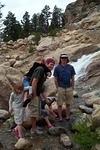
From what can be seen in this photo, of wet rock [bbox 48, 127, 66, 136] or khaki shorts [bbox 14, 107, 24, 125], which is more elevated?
khaki shorts [bbox 14, 107, 24, 125]

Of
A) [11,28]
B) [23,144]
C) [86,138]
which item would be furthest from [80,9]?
[23,144]

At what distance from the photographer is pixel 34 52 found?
26.9 metres

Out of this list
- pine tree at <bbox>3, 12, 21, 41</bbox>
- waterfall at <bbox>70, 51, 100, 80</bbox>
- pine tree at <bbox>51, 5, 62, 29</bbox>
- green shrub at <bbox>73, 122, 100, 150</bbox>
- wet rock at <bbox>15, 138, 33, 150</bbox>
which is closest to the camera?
wet rock at <bbox>15, 138, 33, 150</bbox>

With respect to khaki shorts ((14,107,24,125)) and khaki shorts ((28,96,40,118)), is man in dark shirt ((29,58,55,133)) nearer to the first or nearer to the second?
khaki shorts ((28,96,40,118))

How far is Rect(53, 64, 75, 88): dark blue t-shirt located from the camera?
10.1 meters

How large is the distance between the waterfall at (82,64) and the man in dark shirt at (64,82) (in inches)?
258

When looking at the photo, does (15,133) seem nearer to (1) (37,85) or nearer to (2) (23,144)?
(2) (23,144)

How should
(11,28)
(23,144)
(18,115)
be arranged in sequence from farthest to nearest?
(11,28) → (18,115) → (23,144)

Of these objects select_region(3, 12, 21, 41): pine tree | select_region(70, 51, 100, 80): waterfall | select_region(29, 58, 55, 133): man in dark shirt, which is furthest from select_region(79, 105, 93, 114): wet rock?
select_region(3, 12, 21, 41): pine tree

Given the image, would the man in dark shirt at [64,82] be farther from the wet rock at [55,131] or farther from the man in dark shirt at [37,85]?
the man in dark shirt at [37,85]

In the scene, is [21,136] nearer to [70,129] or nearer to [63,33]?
[70,129]

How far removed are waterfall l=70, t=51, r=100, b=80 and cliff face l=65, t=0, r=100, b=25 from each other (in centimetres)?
1577

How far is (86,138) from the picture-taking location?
29.5ft

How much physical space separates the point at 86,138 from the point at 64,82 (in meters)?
1.74
